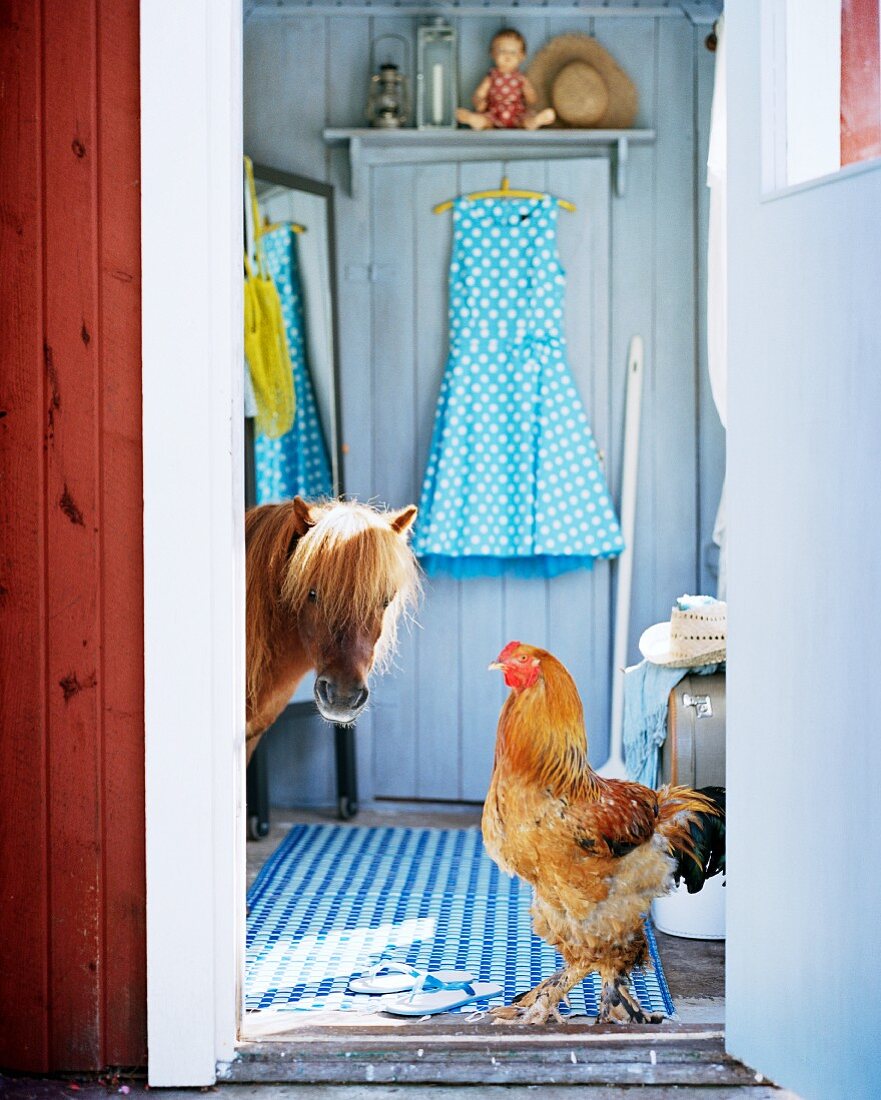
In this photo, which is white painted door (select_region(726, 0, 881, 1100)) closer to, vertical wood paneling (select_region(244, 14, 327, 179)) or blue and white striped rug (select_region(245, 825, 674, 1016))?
blue and white striped rug (select_region(245, 825, 674, 1016))

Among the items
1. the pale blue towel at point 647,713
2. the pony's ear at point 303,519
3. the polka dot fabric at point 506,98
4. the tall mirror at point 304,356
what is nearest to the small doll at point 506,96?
the polka dot fabric at point 506,98

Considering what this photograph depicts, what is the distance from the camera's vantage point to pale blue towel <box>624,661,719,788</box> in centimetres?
307

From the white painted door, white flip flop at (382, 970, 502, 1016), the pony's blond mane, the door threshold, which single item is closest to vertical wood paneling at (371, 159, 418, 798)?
the pony's blond mane

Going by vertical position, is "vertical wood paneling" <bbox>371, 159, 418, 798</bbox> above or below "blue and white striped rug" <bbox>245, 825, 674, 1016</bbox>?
above

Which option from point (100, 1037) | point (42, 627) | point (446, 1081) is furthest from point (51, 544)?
point (446, 1081)

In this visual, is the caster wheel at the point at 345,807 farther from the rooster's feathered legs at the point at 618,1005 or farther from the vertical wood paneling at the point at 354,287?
the rooster's feathered legs at the point at 618,1005

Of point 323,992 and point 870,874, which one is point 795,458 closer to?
point 870,874

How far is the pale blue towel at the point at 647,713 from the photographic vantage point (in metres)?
3.07

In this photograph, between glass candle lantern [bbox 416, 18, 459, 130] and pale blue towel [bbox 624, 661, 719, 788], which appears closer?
pale blue towel [bbox 624, 661, 719, 788]

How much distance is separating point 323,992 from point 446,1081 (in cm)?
70

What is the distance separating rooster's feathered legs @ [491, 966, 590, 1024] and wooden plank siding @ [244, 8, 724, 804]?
1929mm

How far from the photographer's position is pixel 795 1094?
1953 mm

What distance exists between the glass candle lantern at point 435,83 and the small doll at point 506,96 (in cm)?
7

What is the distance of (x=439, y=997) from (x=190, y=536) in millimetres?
1206
